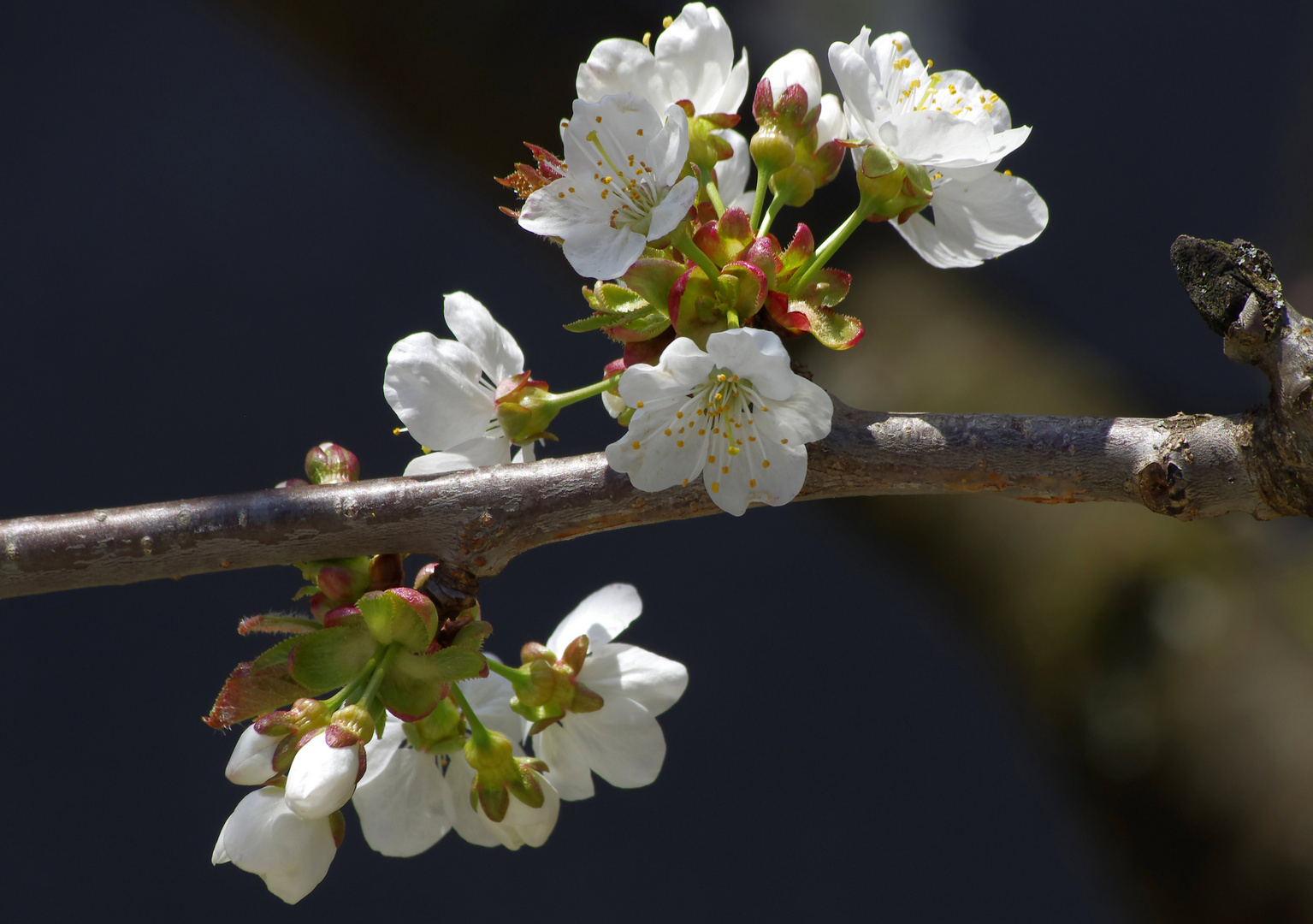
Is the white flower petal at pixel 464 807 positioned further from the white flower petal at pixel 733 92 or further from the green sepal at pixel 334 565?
the white flower petal at pixel 733 92

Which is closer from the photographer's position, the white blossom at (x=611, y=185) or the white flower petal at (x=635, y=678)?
the white blossom at (x=611, y=185)

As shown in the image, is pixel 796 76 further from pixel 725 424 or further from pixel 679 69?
pixel 725 424

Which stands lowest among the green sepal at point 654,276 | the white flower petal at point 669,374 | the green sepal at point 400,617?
the green sepal at point 400,617

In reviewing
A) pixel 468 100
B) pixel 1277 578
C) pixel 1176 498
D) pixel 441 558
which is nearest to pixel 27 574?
pixel 441 558

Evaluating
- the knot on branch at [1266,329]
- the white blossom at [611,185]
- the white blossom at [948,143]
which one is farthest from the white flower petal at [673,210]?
the knot on branch at [1266,329]

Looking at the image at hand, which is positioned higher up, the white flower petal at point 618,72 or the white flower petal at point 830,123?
the white flower petal at point 618,72

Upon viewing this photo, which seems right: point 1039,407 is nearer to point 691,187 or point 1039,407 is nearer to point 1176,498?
point 1176,498
